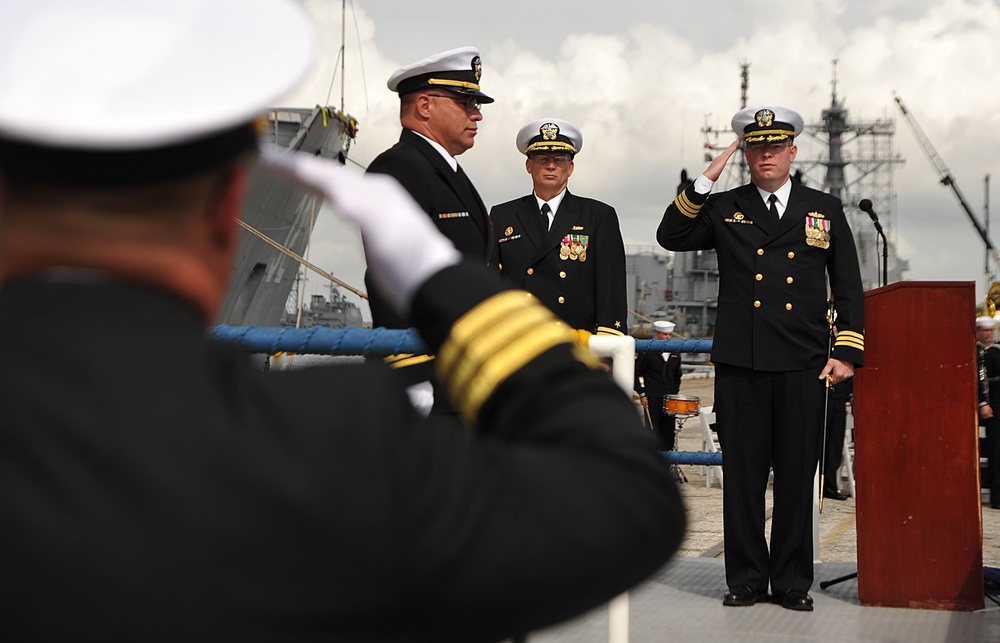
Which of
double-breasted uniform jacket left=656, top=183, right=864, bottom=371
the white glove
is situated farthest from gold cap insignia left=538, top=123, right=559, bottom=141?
the white glove

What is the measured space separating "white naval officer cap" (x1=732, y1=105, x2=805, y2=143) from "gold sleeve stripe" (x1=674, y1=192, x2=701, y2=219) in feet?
1.20

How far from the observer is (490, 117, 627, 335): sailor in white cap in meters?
4.97

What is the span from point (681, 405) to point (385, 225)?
12.3 m

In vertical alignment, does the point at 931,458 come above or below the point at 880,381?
below

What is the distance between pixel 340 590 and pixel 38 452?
22 centimetres

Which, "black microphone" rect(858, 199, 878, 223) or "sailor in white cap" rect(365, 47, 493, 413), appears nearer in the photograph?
"sailor in white cap" rect(365, 47, 493, 413)

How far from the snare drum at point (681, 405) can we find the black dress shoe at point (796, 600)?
8.25 m

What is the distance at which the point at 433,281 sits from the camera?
98cm

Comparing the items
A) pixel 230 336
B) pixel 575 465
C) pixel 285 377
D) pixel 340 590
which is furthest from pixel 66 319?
pixel 230 336

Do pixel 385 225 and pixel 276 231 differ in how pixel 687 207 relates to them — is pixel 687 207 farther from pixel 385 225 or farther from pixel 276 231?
pixel 276 231

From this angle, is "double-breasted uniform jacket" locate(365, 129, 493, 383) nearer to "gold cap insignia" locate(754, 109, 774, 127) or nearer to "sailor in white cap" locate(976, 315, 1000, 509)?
"gold cap insignia" locate(754, 109, 774, 127)

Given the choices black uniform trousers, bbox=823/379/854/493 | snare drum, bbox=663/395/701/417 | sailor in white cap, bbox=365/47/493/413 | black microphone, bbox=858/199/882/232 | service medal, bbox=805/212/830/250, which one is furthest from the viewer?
snare drum, bbox=663/395/701/417

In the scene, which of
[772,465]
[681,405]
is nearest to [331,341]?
[772,465]

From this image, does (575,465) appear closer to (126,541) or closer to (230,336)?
(126,541)
